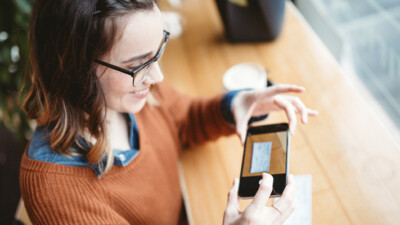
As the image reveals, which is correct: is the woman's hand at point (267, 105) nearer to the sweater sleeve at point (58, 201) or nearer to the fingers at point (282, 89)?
the fingers at point (282, 89)

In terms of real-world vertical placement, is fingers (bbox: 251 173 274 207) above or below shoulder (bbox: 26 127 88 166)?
below

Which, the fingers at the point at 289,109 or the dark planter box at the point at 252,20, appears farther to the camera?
the dark planter box at the point at 252,20

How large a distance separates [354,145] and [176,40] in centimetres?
85

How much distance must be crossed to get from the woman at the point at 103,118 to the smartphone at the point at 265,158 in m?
0.03

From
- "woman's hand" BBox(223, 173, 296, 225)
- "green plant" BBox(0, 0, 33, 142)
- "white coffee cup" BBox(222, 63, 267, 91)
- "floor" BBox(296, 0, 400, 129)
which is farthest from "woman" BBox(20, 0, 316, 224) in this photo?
"green plant" BBox(0, 0, 33, 142)

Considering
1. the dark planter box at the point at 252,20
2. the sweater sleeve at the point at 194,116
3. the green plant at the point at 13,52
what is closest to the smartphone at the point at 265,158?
the sweater sleeve at the point at 194,116

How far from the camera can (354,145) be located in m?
0.84

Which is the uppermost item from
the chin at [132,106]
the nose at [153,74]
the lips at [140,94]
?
the nose at [153,74]

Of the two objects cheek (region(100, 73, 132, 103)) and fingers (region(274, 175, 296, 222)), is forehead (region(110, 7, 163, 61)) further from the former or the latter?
fingers (region(274, 175, 296, 222))

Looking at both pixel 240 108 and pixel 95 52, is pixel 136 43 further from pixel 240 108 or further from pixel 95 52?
pixel 240 108

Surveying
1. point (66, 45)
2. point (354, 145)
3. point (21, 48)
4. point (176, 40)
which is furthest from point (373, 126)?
point (21, 48)

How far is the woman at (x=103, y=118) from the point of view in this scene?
633 mm

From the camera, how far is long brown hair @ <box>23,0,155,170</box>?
0.62 m

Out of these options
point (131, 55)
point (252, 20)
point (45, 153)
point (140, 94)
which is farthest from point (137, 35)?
point (252, 20)
